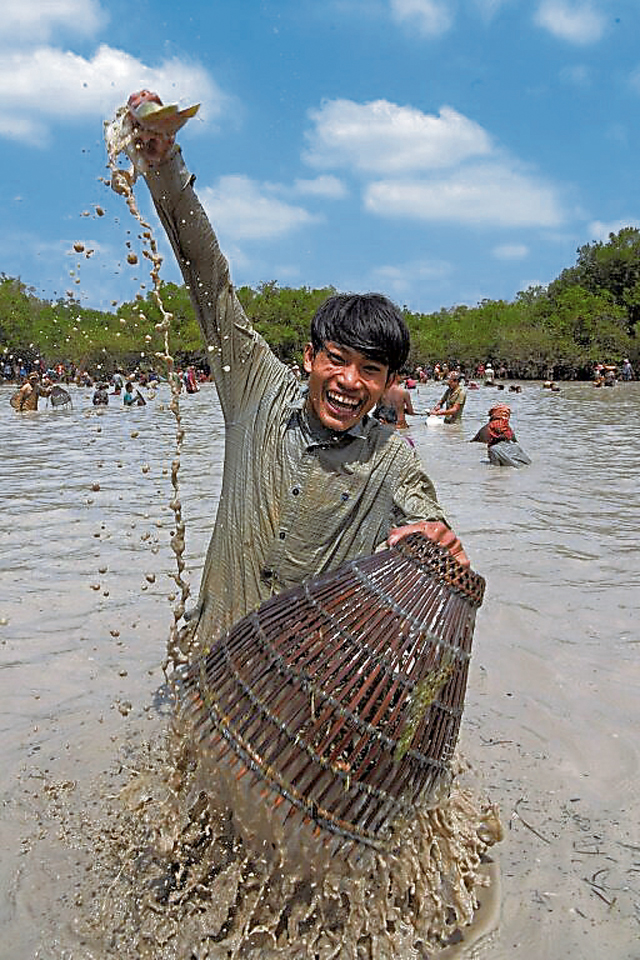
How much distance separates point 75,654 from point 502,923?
277cm

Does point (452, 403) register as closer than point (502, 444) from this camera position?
No

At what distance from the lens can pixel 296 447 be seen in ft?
8.20

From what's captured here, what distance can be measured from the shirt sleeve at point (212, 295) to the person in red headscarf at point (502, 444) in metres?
9.43

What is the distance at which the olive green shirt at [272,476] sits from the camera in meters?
2.44

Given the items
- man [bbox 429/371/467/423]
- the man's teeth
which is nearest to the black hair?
the man's teeth

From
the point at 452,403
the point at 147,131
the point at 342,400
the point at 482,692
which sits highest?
the point at 147,131

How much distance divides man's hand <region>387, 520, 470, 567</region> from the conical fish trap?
8 cm

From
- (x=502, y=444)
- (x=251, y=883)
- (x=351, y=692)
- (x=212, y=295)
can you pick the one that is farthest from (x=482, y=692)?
(x=502, y=444)

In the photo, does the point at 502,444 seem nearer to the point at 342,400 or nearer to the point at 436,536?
the point at 342,400

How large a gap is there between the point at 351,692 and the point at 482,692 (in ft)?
7.64

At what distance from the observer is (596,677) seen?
416cm

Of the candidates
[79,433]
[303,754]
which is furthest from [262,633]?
[79,433]

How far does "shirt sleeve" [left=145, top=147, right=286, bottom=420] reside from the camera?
231 cm

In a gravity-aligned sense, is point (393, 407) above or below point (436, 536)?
below
